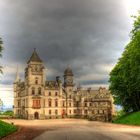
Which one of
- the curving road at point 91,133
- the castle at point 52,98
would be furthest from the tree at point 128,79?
the castle at point 52,98

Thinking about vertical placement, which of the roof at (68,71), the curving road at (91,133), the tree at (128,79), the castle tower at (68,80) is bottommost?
the curving road at (91,133)

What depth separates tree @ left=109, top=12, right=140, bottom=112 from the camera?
48853 millimetres

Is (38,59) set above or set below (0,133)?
above

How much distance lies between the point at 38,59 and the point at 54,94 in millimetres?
13988

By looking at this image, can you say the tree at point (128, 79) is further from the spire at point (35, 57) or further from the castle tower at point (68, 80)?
the castle tower at point (68, 80)

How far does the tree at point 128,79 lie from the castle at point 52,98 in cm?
3484

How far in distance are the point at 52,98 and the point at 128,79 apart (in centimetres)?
6243

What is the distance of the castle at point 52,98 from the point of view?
114m

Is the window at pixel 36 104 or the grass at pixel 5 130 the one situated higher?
the window at pixel 36 104

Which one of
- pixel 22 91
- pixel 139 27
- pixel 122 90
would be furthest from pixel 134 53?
pixel 22 91

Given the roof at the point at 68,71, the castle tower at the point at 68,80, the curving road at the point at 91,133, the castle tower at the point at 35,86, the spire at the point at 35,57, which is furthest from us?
the roof at the point at 68,71

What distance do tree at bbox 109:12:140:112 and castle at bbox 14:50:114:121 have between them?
34.8 meters

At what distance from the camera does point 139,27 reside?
47969 millimetres

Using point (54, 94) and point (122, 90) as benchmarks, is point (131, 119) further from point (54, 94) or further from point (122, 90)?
point (54, 94)
